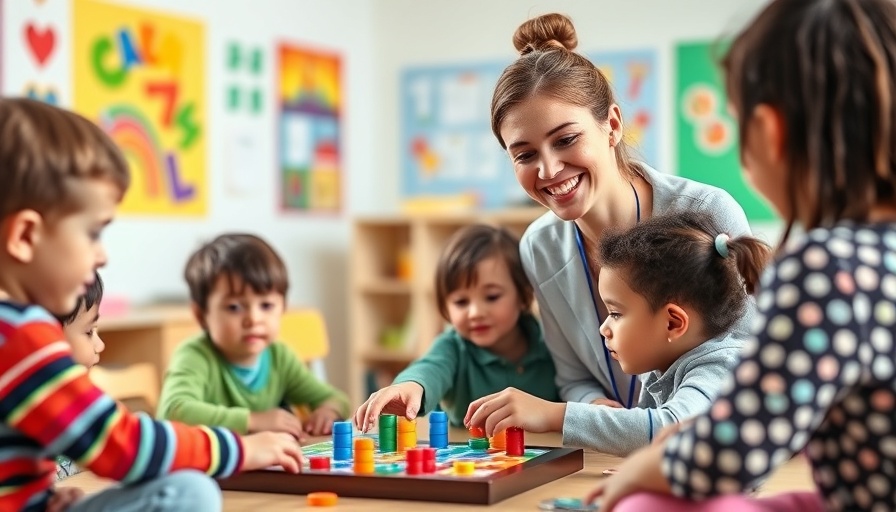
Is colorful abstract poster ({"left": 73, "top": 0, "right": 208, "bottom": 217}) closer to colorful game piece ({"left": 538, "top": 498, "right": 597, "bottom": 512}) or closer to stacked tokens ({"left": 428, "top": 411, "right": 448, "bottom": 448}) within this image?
stacked tokens ({"left": 428, "top": 411, "right": 448, "bottom": 448})

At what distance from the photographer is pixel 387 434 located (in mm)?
1755

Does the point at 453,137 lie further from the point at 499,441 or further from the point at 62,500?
the point at 62,500

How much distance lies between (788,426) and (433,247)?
427 centimetres

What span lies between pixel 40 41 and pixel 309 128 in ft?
4.94

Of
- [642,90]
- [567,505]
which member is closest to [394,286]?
[642,90]

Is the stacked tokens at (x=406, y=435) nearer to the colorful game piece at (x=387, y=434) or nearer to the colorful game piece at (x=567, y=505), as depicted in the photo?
the colorful game piece at (x=387, y=434)

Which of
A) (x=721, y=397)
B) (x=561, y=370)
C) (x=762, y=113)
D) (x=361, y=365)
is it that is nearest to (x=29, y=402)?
(x=721, y=397)

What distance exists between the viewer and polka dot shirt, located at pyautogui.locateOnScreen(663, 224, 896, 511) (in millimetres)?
1028

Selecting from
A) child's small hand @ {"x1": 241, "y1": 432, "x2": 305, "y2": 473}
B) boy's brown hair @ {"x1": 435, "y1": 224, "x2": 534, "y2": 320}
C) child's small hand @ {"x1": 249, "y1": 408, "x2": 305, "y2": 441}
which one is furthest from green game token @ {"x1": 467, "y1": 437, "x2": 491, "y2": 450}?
boy's brown hair @ {"x1": 435, "y1": 224, "x2": 534, "y2": 320}

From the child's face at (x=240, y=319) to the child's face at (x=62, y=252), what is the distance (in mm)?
1238

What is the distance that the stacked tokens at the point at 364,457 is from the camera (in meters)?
1.55

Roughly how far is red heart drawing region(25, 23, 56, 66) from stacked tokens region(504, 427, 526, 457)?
3.02m

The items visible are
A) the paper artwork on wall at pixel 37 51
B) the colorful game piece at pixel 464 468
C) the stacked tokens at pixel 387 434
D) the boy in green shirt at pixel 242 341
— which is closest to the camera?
the colorful game piece at pixel 464 468

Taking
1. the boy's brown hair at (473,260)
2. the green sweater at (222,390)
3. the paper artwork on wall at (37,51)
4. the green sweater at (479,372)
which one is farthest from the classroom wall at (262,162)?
the green sweater at (479,372)
